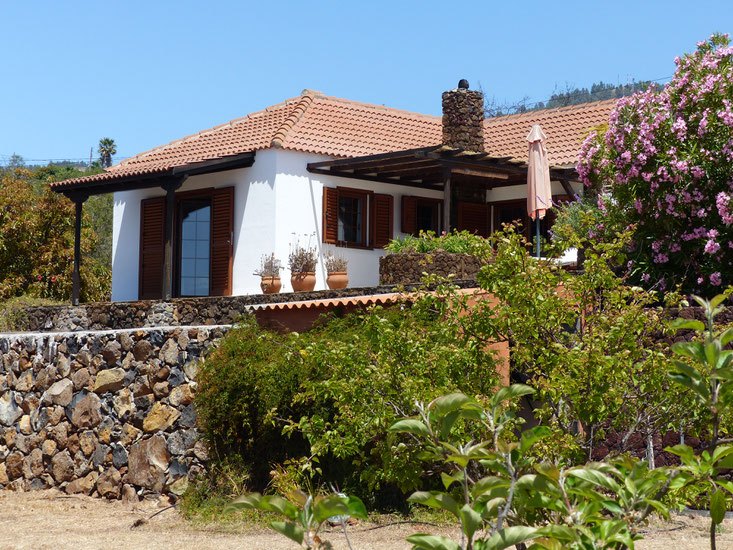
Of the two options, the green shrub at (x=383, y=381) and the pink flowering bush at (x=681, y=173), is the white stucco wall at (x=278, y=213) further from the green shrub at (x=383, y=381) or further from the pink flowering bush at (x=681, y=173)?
the green shrub at (x=383, y=381)

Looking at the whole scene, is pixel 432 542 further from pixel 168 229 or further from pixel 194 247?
pixel 194 247

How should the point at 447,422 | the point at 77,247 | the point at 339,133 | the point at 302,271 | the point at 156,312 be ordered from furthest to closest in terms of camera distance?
1. the point at 77,247
2. the point at 339,133
3. the point at 302,271
4. the point at 156,312
5. the point at 447,422

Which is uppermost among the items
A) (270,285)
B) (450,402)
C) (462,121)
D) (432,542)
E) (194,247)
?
(462,121)

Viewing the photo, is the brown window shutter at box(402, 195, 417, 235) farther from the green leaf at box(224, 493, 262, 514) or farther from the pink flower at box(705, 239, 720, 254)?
the green leaf at box(224, 493, 262, 514)

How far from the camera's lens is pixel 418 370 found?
5.84 m

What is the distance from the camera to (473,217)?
63.6ft

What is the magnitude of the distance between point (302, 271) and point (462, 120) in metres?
4.91

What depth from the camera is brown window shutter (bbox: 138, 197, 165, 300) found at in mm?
19000

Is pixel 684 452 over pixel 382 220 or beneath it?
beneath

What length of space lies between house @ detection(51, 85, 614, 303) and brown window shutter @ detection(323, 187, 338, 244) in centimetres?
2

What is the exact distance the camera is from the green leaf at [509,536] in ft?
8.65

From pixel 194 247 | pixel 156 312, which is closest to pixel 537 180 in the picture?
pixel 156 312

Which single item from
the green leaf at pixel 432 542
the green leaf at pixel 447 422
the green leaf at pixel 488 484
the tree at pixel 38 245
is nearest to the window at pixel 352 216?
the tree at pixel 38 245

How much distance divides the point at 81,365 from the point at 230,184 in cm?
696
